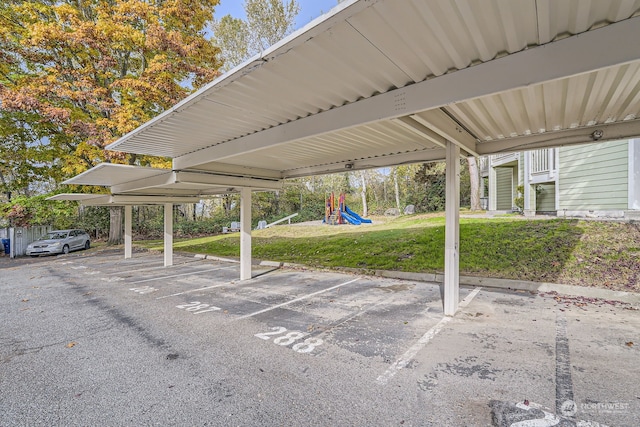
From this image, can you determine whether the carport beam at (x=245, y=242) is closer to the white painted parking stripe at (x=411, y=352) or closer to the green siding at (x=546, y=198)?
the white painted parking stripe at (x=411, y=352)

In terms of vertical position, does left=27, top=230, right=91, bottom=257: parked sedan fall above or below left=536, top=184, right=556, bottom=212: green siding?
below

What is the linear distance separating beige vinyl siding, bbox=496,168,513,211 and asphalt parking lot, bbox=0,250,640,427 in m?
13.6

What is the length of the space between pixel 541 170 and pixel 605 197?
3.25m

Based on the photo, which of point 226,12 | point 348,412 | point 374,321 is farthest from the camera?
point 226,12

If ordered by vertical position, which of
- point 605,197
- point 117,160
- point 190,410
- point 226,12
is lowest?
point 190,410

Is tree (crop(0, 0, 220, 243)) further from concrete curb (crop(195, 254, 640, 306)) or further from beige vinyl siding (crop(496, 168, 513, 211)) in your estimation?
beige vinyl siding (crop(496, 168, 513, 211))

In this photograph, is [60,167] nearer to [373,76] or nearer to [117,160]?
[117,160]

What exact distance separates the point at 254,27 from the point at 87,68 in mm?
12379

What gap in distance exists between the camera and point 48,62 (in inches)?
478

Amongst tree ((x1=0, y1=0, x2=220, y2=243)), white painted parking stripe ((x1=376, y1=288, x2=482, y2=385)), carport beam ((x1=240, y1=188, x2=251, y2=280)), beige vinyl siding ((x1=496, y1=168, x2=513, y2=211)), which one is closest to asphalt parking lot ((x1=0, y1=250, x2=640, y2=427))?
white painted parking stripe ((x1=376, y1=288, x2=482, y2=385))

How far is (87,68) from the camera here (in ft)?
39.7

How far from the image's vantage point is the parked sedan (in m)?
13.0

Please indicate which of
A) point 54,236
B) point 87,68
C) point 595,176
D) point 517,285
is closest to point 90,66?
point 87,68

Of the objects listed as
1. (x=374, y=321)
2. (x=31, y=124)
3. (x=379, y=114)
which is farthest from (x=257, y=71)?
(x=31, y=124)
